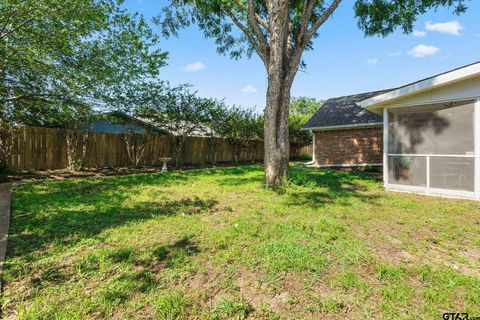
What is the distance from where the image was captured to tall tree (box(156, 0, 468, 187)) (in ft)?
23.0

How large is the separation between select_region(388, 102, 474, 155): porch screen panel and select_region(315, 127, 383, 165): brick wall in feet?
18.7

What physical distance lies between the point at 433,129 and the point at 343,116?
25.7ft

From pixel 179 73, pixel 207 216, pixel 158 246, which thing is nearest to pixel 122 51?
pixel 179 73

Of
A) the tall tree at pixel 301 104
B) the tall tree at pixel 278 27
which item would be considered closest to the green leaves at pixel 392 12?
the tall tree at pixel 278 27

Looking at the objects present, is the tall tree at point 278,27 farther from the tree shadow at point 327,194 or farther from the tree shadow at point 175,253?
the tree shadow at point 175,253

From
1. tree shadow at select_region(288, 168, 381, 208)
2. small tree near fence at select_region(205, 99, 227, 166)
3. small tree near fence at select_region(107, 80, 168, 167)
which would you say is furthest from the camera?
small tree near fence at select_region(205, 99, 227, 166)

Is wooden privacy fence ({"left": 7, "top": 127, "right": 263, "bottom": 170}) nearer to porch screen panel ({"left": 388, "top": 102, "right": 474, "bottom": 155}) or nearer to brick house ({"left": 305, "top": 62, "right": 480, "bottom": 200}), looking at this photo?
brick house ({"left": 305, "top": 62, "right": 480, "bottom": 200})

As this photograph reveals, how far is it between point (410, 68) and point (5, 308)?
56.8 feet

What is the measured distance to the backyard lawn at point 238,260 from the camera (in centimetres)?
211

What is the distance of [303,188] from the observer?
714 cm

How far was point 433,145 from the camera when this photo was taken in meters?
6.57

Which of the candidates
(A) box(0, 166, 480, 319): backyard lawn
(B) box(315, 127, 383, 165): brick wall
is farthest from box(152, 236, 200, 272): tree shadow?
(B) box(315, 127, 383, 165): brick wall

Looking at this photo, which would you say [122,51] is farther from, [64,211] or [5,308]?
[5,308]

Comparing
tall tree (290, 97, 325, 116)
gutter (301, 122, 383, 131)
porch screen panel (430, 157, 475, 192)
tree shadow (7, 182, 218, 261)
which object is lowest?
tree shadow (7, 182, 218, 261)
